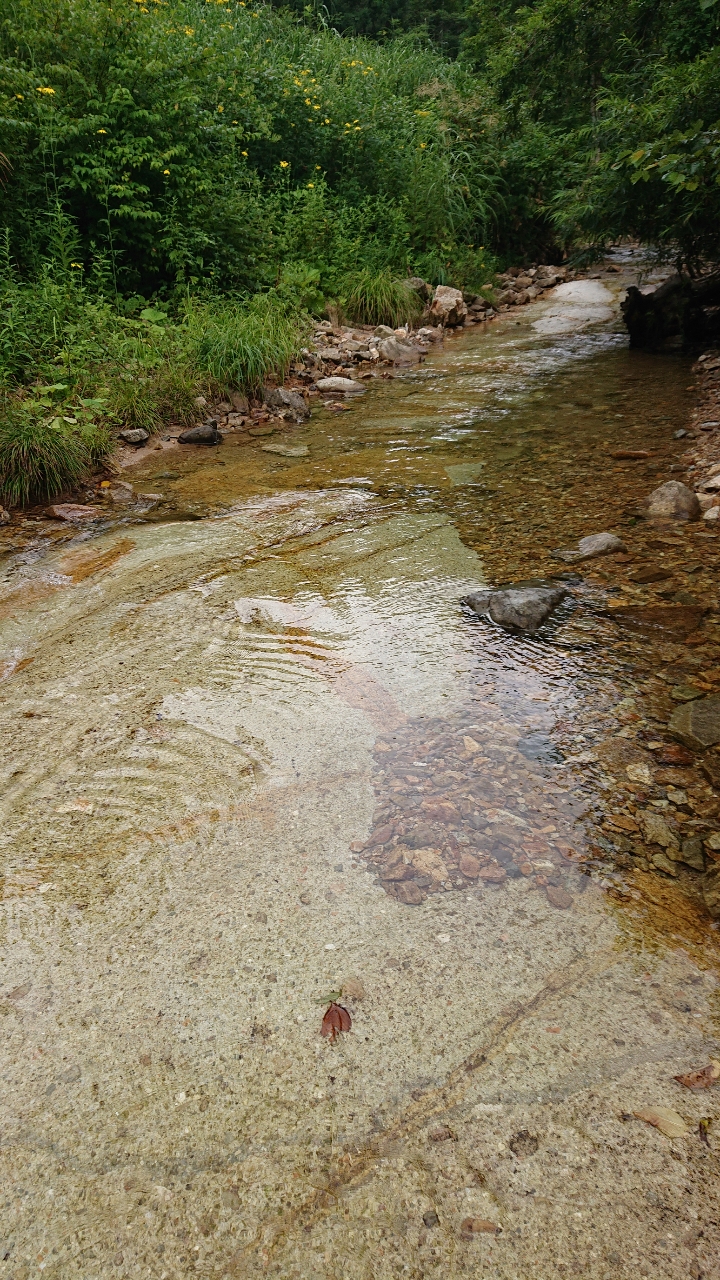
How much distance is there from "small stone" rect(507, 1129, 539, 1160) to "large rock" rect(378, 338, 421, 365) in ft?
25.7

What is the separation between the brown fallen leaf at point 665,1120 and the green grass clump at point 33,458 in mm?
4392

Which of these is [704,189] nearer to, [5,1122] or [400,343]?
[400,343]

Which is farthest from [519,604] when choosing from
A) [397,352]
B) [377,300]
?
[377,300]

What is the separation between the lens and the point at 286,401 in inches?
251

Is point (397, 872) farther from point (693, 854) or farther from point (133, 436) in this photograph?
point (133, 436)

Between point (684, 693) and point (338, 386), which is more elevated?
point (338, 386)

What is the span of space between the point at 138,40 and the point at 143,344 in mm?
3194

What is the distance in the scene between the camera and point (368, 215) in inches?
393

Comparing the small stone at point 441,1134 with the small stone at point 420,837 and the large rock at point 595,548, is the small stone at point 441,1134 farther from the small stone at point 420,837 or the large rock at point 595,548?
the large rock at point 595,548

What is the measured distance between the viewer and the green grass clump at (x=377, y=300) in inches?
354

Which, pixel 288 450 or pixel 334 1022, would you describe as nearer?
pixel 334 1022

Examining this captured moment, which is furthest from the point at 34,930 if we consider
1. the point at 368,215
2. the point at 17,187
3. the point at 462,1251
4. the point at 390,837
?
the point at 368,215

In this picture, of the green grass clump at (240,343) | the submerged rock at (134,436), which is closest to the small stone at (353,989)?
the submerged rock at (134,436)

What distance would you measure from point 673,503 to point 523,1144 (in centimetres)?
309
